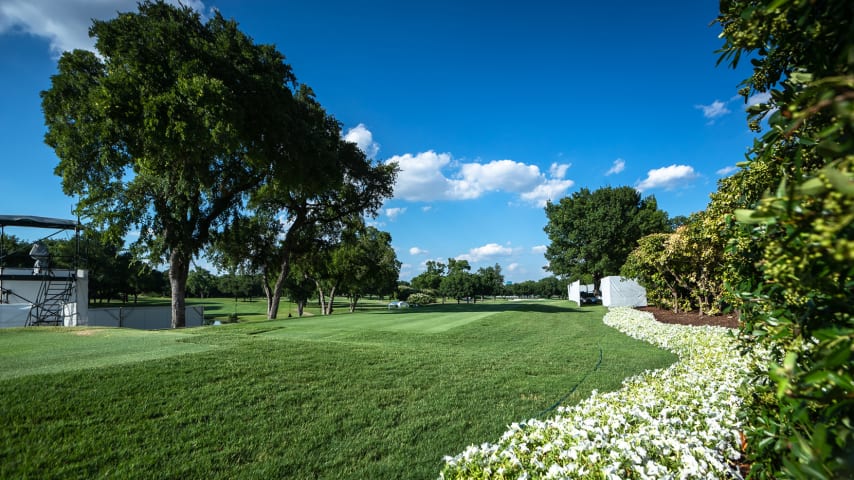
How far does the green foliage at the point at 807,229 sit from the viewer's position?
0.92 m

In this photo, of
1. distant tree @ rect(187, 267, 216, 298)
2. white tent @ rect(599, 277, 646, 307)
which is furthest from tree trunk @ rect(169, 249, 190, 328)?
distant tree @ rect(187, 267, 216, 298)

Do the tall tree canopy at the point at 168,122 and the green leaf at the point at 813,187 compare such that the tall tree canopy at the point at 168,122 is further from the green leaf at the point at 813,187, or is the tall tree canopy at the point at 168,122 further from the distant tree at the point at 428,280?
the distant tree at the point at 428,280

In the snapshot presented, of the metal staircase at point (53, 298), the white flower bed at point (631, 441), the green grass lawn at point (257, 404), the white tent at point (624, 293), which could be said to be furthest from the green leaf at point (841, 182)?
the white tent at point (624, 293)

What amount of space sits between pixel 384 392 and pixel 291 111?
604 inches

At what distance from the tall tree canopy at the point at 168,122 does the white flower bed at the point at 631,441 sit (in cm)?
1384

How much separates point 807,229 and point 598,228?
139 feet

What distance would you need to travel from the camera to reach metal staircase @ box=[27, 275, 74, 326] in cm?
2055

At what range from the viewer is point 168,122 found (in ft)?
44.2

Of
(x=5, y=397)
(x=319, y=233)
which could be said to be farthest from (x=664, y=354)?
(x=319, y=233)

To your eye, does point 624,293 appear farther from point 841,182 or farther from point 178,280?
point 841,182

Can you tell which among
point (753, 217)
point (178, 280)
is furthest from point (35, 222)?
point (753, 217)

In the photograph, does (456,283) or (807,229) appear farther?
(456,283)

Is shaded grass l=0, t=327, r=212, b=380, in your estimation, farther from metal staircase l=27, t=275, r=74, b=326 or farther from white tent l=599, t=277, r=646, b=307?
white tent l=599, t=277, r=646, b=307

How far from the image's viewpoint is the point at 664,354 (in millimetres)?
9016
